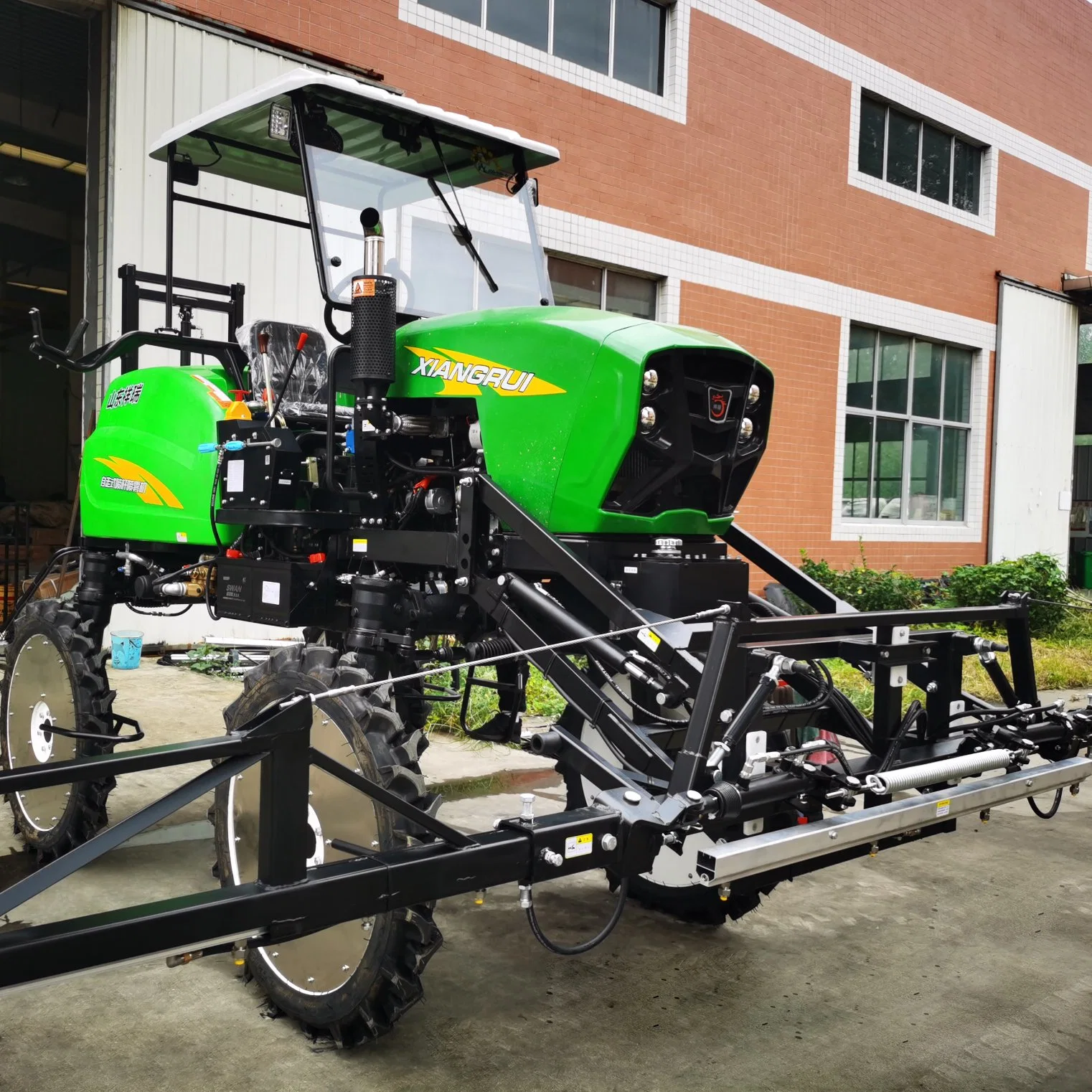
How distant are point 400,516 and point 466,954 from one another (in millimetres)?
1467

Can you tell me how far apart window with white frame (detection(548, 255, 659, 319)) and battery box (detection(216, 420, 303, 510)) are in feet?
22.1

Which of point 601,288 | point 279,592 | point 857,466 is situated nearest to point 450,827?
point 279,592

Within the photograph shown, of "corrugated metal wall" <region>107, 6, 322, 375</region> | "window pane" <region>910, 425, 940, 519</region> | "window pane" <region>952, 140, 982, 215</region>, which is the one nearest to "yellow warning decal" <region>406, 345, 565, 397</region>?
"corrugated metal wall" <region>107, 6, 322, 375</region>

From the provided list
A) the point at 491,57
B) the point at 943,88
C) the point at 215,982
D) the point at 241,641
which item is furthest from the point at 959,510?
the point at 215,982

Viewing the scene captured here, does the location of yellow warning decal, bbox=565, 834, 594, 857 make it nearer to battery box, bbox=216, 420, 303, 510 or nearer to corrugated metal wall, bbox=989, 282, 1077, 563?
battery box, bbox=216, 420, 303, 510

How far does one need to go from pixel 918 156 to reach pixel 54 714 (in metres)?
→ 13.3

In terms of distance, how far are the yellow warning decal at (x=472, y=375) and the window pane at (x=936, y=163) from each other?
1294 centimetres

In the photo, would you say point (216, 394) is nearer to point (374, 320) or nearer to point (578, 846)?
point (374, 320)

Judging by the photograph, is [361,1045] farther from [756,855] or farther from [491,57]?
[491,57]

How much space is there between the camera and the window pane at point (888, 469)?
14.5 m

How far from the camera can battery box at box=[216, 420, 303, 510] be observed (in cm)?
405

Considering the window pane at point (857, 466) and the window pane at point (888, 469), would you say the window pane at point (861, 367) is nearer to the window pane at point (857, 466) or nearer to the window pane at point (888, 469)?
the window pane at point (857, 466)

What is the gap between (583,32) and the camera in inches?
440

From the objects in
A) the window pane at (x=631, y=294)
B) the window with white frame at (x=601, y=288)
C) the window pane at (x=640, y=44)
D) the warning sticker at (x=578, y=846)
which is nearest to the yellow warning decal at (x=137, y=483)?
the warning sticker at (x=578, y=846)
